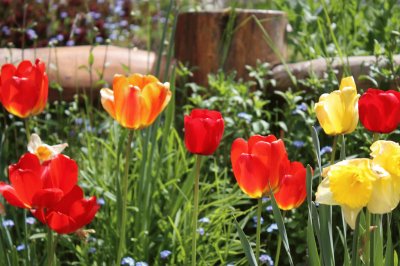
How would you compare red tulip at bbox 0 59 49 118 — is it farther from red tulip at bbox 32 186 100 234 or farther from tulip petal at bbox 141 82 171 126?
red tulip at bbox 32 186 100 234

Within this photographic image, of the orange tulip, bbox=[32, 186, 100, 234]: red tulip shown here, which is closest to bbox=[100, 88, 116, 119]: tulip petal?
the orange tulip

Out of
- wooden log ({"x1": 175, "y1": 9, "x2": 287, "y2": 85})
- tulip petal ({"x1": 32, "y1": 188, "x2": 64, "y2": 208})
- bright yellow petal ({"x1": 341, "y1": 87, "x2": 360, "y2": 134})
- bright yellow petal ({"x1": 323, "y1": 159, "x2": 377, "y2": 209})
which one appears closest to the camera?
bright yellow petal ({"x1": 323, "y1": 159, "x2": 377, "y2": 209})

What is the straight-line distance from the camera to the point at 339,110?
1.69 meters

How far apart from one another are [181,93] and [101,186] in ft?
3.15

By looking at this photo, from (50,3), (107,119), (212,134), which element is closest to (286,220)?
(107,119)

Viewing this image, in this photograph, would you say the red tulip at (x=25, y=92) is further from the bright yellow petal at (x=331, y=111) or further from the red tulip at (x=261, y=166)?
the bright yellow petal at (x=331, y=111)

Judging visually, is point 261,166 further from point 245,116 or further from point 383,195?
point 245,116

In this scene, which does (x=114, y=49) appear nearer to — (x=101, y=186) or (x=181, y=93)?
(x=181, y=93)

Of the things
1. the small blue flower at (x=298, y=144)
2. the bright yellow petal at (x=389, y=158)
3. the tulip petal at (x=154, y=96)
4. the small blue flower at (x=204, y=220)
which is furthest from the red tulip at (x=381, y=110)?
the small blue flower at (x=298, y=144)

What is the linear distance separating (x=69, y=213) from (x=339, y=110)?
1.88 ft

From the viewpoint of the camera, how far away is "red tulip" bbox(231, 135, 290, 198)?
1.67 metres

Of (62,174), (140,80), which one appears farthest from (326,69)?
(62,174)

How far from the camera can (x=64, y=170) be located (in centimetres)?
162

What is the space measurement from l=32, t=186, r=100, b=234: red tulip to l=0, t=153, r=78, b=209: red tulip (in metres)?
0.02
